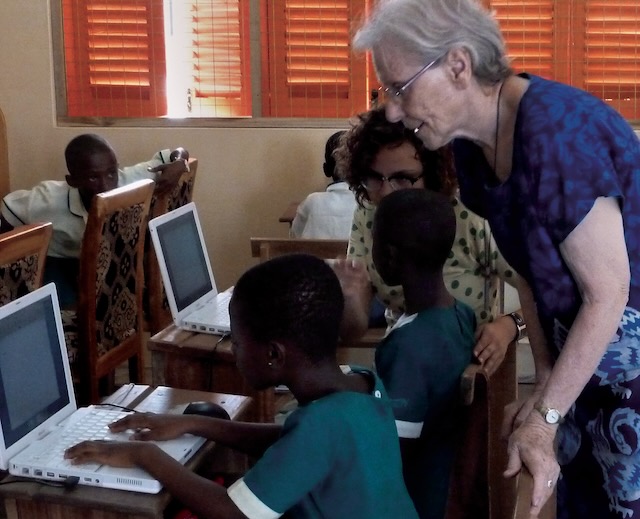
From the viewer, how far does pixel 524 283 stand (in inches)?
60.5

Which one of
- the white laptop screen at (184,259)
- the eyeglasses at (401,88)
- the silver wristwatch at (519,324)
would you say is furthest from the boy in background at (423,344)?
the white laptop screen at (184,259)

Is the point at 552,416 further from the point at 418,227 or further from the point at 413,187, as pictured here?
the point at 413,187

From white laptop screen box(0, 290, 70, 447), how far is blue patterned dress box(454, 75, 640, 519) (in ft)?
2.71

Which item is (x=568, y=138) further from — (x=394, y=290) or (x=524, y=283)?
(x=394, y=290)

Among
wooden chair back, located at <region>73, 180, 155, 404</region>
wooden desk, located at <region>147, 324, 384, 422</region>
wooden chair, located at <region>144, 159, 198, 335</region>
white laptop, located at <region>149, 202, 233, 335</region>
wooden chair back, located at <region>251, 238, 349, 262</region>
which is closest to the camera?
wooden desk, located at <region>147, 324, 384, 422</region>

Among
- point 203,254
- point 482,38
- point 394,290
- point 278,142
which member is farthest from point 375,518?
point 278,142

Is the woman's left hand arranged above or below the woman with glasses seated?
below

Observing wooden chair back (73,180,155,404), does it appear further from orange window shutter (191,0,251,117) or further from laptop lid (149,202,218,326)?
orange window shutter (191,0,251,117)

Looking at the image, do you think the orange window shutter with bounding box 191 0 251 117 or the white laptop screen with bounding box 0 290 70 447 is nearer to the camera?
the white laptop screen with bounding box 0 290 70 447

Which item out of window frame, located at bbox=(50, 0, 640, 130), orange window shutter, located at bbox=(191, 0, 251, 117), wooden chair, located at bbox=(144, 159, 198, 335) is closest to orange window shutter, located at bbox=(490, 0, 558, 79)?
window frame, located at bbox=(50, 0, 640, 130)

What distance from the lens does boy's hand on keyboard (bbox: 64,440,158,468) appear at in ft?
4.71

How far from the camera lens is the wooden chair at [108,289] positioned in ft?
8.64

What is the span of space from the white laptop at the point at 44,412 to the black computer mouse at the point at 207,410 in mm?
92

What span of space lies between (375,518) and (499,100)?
639mm
